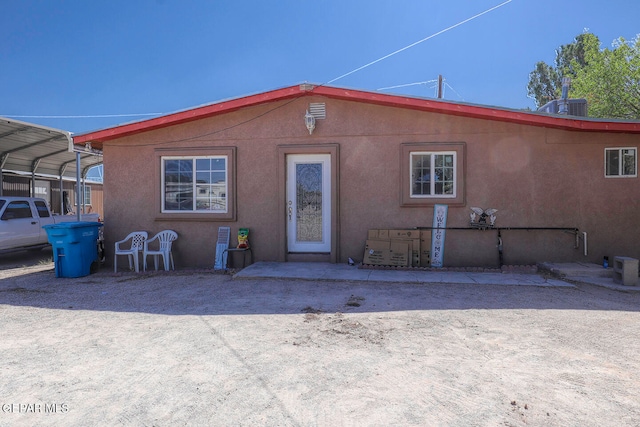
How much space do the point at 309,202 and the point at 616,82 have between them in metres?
19.0

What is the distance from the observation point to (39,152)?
1398 cm

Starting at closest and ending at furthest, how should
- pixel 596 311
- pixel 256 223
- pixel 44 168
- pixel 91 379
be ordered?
pixel 91 379 < pixel 596 311 < pixel 256 223 < pixel 44 168

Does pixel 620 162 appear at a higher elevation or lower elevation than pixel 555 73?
lower

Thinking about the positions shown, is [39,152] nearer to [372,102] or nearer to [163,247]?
[163,247]

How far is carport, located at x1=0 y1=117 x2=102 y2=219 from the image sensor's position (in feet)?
32.9

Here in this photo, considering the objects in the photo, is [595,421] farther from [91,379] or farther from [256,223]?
[256,223]

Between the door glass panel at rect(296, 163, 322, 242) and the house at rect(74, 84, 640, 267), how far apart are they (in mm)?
22

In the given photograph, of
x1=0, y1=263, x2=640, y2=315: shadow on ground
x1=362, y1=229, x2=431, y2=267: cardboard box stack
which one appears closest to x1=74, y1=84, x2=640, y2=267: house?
x1=362, y1=229, x2=431, y2=267: cardboard box stack

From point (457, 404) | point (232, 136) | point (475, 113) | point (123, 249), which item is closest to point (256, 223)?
point (232, 136)

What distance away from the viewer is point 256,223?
8336 millimetres

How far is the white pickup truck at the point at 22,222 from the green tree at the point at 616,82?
2418 cm

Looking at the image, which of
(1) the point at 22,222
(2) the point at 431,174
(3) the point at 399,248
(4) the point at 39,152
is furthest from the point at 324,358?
(4) the point at 39,152

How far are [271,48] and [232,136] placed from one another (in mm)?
10241

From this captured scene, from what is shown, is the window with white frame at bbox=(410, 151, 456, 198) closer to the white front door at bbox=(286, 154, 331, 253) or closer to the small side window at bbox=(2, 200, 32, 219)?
the white front door at bbox=(286, 154, 331, 253)
